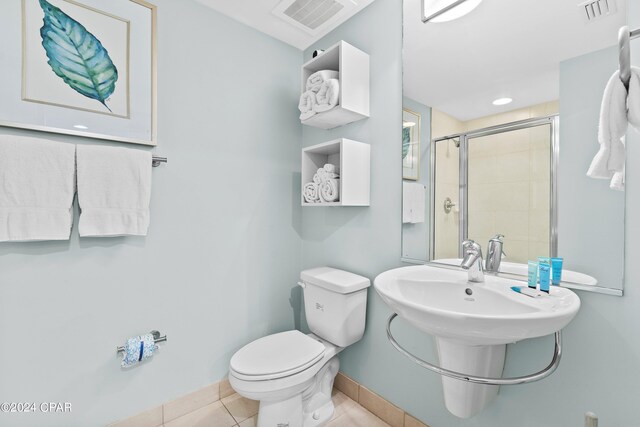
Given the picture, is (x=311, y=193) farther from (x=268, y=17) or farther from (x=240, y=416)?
(x=240, y=416)

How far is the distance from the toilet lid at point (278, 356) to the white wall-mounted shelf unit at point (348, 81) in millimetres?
1215

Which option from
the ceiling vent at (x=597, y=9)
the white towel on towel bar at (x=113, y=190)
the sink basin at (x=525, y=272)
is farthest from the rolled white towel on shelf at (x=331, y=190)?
the ceiling vent at (x=597, y=9)

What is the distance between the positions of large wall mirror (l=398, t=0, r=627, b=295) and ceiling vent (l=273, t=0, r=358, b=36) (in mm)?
391

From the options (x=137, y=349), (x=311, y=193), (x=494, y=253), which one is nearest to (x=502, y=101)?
Result: (x=494, y=253)

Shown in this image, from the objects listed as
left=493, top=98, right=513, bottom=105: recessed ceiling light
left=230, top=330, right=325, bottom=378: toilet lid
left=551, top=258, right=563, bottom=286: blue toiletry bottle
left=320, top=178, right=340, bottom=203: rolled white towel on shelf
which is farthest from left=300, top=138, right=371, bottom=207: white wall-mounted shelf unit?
left=551, top=258, right=563, bottom=286: blue toiletry bottle

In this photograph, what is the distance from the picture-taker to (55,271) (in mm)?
1210

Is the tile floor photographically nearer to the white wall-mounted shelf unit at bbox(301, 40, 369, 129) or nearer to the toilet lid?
the toilet lid

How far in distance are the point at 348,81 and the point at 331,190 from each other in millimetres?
575

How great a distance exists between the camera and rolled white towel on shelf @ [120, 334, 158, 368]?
1.30 m

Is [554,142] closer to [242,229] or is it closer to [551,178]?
[551,178]

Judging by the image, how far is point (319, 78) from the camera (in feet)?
5.07

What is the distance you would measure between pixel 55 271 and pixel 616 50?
2.22m

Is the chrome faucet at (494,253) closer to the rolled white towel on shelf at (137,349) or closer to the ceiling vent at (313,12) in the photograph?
the ceiling vent at (313,12)

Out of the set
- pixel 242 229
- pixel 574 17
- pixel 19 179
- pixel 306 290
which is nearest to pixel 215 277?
pixel 242 229
